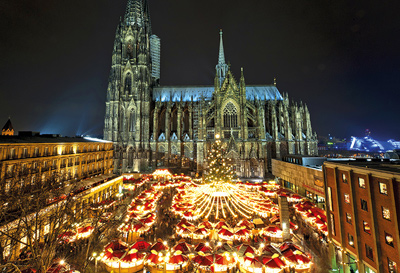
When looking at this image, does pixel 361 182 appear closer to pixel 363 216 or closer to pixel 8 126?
pixel 363 216

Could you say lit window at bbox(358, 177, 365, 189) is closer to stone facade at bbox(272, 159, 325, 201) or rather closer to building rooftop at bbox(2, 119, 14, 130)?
stone facade at bbox(272, 159, 325, 201)

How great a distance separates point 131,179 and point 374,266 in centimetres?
4189

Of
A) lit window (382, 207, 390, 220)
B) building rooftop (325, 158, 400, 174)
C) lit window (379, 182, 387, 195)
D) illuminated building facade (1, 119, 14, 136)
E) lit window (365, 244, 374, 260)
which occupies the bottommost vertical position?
lit window (365, 244, 374, 260)

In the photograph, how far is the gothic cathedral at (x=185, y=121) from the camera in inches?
1879

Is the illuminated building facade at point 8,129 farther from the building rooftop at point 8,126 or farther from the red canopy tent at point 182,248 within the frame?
the red canopy tent at point 182,248

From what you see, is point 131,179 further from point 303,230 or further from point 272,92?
point 272,92

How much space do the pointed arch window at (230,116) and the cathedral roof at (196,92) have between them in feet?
38.7

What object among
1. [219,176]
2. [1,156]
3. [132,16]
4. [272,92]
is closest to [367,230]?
[219,176]

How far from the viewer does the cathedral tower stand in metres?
51.7

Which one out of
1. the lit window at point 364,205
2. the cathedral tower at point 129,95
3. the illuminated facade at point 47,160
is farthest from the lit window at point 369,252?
the cathedral tower at point 129,95

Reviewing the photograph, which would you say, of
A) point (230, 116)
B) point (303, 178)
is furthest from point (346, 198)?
point (230, 116)

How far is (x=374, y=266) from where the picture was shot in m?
12.9

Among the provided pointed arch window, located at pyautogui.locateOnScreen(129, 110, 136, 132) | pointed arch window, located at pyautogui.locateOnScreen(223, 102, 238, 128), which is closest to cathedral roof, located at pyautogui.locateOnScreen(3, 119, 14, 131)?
pointed arch window, located at pyautogui.locateOnScreen(129, 110, 136, 132)

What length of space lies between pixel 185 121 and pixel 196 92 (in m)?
10.4
